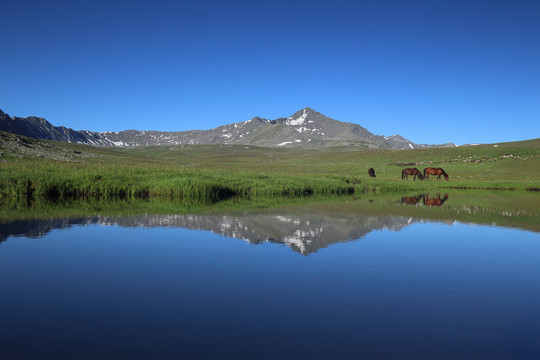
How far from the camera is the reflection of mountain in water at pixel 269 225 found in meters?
17.4

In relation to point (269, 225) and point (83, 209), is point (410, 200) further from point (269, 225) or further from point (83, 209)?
point (83, 209)

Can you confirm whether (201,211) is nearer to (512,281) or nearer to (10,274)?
(10,274)

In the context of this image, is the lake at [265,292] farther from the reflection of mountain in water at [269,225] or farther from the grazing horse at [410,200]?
the grazing horse at [410,200]

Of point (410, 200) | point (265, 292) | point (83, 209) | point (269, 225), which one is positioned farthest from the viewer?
point (410, 200)

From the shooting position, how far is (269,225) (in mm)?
20891

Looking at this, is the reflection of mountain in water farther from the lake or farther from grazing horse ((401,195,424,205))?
grazing horse ((401,195,424,205))

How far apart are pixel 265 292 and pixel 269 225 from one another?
1101 cm

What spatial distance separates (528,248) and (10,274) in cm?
1737

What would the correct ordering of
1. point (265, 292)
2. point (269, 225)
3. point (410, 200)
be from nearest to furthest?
point (265, 292) → point (269, 225) → point (410, 200)

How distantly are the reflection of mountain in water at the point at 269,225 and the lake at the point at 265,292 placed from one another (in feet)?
0.50

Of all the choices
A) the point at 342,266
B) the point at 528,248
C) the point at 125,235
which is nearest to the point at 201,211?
the point at 125,235

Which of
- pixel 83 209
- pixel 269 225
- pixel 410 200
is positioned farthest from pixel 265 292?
pixel 410 200

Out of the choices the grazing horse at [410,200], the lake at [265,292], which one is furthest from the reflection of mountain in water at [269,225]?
the grazing horse at [410,200]

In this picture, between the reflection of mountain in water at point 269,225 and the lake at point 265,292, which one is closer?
the lake at point 265,292
